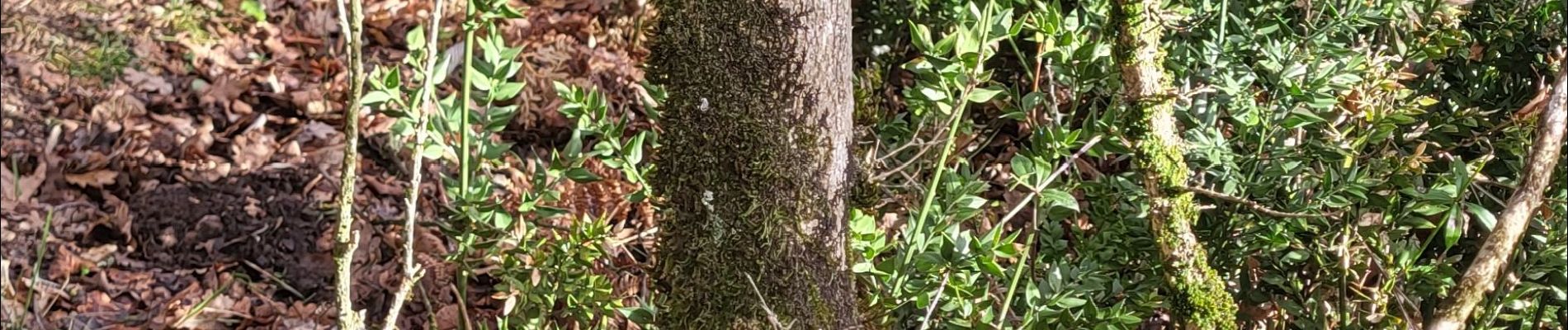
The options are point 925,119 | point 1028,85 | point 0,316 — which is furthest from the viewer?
point 1028,85

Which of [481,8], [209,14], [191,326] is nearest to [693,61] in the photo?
[481,8]

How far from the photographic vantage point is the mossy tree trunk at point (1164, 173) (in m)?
2.07

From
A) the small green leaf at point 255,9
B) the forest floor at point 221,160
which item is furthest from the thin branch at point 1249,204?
the small green leaf at point 255,9

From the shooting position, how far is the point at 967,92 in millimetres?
2023

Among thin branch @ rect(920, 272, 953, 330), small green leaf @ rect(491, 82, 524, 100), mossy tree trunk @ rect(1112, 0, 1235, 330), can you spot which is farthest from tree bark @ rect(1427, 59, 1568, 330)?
small green leaf @ rect(491, 82, 524, 100)

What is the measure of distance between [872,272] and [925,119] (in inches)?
18.1

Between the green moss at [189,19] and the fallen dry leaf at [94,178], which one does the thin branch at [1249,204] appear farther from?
the green moss at [189,19]

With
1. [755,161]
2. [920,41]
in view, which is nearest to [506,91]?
[755,161]

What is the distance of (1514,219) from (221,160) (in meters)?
2.83

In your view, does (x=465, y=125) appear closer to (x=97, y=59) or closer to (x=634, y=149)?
(x=634, y=149)

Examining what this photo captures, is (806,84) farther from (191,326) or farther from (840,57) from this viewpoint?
(191,326)

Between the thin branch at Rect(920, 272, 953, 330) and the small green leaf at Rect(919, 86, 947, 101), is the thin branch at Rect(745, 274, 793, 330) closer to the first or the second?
the thin branch at Rect(920, 272, 953, 330)

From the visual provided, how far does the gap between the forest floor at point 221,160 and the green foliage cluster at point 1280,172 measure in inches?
28.3

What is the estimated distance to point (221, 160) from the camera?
320cm
